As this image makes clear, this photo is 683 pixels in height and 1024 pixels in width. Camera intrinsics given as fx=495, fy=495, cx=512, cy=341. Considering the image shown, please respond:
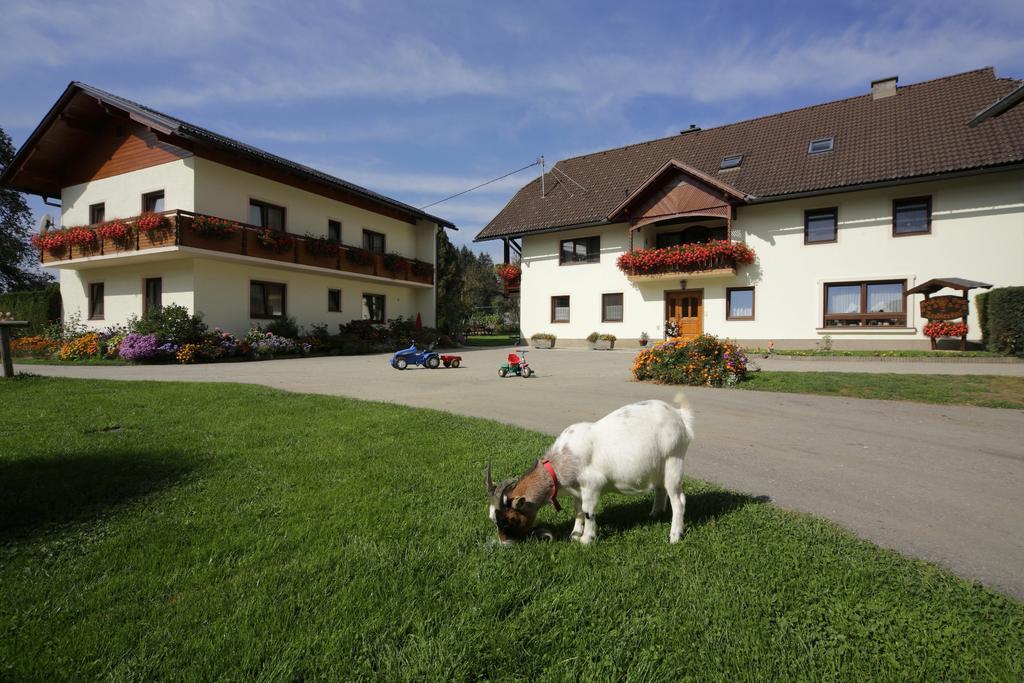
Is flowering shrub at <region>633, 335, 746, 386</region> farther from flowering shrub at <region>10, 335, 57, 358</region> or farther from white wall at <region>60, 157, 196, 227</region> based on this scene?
flowering shrub at <region>10, 335, 57, 358</region>

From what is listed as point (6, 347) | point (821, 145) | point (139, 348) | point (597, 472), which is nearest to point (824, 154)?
point (821, 145)

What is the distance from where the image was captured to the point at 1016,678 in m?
1.82

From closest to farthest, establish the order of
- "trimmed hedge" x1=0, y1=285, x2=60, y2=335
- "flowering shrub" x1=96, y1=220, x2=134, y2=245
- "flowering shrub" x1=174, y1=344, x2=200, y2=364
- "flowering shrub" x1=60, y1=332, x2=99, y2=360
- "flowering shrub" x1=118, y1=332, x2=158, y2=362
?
1. "flowering shrub" x1=118, y1=332, x2=158, y2=362
2. "flowering shrub" x1=174, y1=344, x2=200, y2=364
3. "flowering shrub" x1=60, y1=332, x2=99, y2=360
4. "flowering shrub" x1=96, y1=220, x2=134, y2=245
5. "trimmed hedge" x1=0, y1=285, x2=60, y2=335

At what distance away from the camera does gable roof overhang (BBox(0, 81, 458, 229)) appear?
57.1 ft

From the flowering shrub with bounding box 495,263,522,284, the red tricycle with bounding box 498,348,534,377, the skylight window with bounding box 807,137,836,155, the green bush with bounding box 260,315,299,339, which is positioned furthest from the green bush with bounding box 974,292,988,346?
the green bush with bounding box 260,315,299,339

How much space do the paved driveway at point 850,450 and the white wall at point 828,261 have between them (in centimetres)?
1355

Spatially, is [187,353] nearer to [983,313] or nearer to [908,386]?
[908,386]

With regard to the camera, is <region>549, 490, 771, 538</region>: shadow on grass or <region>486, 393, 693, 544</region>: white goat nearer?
<region>486, 393, 693, 544</region>: white goat

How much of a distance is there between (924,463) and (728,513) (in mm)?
2832

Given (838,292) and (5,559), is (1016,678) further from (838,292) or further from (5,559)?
(838,292)

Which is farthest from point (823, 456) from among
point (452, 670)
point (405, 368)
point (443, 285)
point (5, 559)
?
point (443, 285)

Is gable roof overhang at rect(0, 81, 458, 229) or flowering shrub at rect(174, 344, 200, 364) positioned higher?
gable roof overhang at rect(0, 81, 458, 229)

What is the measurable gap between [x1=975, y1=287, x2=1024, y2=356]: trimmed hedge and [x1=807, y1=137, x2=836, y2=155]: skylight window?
32.3 ft

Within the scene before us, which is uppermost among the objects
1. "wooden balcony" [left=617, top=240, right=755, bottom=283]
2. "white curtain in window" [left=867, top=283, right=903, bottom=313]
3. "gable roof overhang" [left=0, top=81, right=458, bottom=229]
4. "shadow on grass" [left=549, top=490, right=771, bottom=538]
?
"gable roof overhang" [left=0, top=81, right=458, bottom=229]
